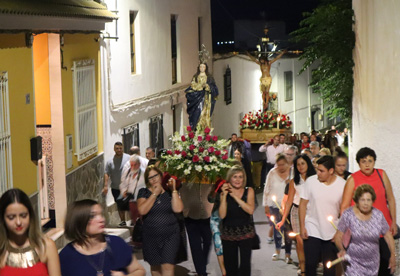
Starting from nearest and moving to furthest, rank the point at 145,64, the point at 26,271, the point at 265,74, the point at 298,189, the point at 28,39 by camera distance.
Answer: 1. the point at 26,271
2. the point at 298,189
3. the point at 28,39
4. the point at 145,64
5. the point at 265,74

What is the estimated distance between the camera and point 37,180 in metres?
12.7

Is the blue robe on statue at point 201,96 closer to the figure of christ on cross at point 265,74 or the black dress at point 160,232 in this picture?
the figure of christ on cross at point 265,74

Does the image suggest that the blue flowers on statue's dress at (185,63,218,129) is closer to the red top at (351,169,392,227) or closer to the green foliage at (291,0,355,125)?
the green foliage at (291,0,355,125)

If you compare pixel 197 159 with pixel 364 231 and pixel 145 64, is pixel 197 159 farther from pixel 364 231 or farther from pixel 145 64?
pixel 145 64

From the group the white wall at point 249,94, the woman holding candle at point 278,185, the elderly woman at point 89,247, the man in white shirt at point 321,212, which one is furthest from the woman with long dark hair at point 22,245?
the white wall at point 249,94

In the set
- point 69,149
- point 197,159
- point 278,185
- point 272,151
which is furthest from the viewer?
point 272,151

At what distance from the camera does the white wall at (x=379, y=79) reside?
11.6 m

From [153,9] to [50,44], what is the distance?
7798 mm

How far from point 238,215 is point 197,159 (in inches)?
112

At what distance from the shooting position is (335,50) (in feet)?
56.4

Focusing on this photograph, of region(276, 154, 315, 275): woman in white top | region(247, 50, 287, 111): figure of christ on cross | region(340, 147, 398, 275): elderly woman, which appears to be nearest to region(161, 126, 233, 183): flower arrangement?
region(276, 154, 315, 275): woman in white top

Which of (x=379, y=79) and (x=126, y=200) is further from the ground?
(x=379, y=79)

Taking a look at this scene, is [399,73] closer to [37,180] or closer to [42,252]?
[37,180]

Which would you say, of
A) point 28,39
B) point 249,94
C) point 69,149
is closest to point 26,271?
point 28,39
